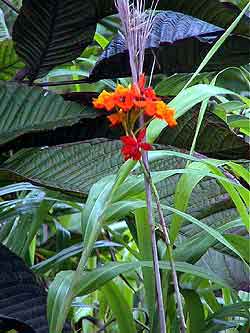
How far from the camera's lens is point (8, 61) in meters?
0.90

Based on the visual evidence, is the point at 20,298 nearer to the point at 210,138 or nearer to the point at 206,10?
the point at 210,138

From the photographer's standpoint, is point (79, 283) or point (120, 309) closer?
point (79, 283)

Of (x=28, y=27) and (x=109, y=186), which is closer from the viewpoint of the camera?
(x=109, y=186)

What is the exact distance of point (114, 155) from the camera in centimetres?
67

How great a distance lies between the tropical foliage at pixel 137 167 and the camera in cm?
52

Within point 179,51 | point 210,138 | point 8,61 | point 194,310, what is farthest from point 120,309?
point 8,61

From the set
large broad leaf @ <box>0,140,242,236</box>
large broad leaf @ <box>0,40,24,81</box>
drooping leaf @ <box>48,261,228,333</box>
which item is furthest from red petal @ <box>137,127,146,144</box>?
large broad leaf @ <box>0,40,24,81</box>

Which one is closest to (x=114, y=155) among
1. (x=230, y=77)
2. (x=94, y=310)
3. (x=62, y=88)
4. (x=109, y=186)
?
(x=109, y=186)

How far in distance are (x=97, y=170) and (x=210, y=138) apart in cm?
13

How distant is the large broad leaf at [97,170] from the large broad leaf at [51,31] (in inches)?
6.0

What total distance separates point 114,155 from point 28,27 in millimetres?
202

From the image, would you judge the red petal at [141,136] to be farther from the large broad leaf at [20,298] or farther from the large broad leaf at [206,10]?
the large broad leaf at [206,10]

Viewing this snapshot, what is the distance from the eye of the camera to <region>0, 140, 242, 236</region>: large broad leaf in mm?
656

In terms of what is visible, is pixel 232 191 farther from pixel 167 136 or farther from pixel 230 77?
pixel 230 77
